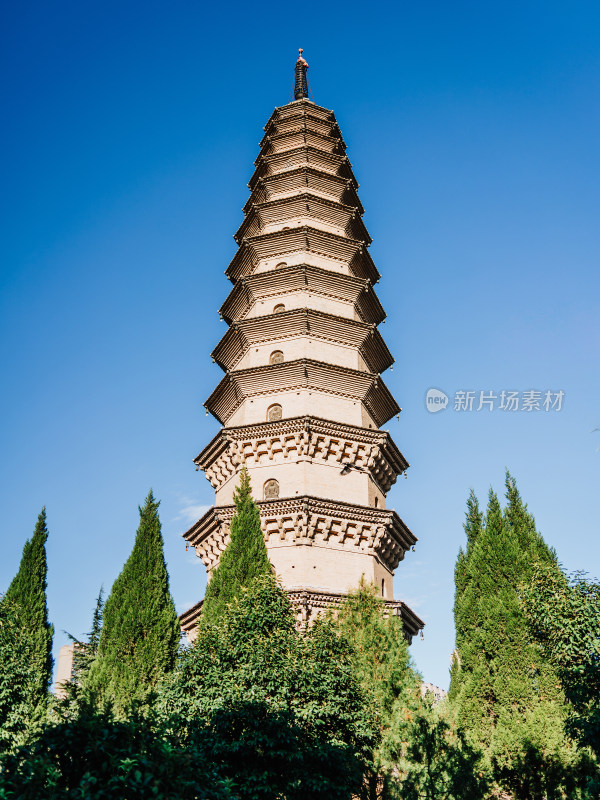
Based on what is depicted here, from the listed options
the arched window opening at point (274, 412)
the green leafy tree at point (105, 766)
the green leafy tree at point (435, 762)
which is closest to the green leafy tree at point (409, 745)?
the green leafy tree at point (435, 762)

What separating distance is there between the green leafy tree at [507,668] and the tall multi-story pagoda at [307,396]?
Answer: 274 centimetres

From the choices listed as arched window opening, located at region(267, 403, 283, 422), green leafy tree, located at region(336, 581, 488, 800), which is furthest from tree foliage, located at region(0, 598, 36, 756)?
arched window opening, located at region(267, 403, 283, 422)

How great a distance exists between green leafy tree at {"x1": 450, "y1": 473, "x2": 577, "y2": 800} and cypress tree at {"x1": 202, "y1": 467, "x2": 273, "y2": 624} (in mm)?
5653

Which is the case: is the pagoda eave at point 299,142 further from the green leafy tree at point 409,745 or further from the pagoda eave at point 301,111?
the green leafy tree at point 409,745

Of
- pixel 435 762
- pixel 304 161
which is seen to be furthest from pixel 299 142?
pixel 435 762

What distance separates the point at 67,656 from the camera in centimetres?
3161

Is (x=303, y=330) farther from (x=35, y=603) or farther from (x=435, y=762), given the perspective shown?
(x=435, y=762)

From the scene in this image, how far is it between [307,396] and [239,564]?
295 inches

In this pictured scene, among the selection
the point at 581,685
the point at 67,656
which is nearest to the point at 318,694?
the point at 581,685

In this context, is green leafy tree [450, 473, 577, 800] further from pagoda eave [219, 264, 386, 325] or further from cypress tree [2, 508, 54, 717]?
cypress tree [2, 508, 54, 717]

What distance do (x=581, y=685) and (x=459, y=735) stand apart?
8.97 feet

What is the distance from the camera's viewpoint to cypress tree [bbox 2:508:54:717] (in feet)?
68.4

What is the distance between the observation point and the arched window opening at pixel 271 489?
22703 mm

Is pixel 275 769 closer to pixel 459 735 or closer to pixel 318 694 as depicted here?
pixel 318 694
